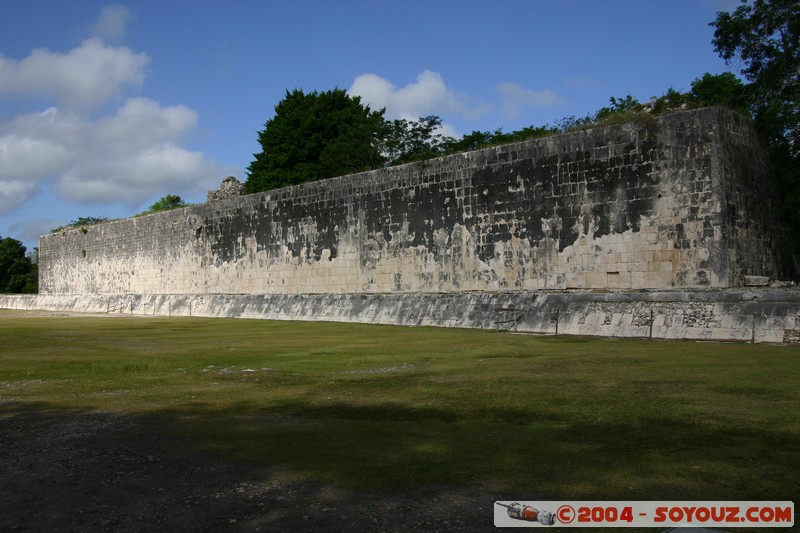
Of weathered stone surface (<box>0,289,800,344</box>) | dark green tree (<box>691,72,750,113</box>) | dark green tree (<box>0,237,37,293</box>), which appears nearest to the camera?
weathered stone surface (<box>0,289,800,344</box>)

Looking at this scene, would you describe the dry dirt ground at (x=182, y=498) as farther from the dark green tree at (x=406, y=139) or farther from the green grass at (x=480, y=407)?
the dark green tree at (x=406, y=139)

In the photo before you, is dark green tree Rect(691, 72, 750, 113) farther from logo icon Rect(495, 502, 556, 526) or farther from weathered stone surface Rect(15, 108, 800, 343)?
logo icon Rect(495, 502, 556, 526)

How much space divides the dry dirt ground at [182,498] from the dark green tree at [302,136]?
2877 cm

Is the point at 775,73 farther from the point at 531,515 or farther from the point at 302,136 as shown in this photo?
the point at 302,136

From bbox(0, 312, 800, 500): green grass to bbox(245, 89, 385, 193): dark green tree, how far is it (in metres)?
24.8

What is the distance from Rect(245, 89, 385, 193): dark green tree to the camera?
35125 millimetres

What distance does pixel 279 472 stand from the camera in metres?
3.38

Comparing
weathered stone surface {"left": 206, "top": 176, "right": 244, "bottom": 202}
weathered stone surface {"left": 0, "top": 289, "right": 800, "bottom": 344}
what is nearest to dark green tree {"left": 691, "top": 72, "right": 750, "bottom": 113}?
weathered stone surface {"left": 0, "top": 289, "right": 800, "bottom": 344}

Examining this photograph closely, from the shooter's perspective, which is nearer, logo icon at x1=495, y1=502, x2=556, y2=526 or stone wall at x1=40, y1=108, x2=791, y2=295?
logo icon at x1=495, y1=502, x2=556, y2=526

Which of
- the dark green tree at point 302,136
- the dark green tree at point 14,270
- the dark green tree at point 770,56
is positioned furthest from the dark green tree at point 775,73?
the dark green tree at point 14,270

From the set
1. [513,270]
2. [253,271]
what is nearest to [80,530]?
[513,270]

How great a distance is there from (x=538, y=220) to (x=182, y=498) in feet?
37.8

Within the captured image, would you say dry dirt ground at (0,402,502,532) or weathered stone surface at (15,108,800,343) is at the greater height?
weathered stone surface at (15,108,800,343)

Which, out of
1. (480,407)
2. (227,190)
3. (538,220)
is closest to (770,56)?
(538,220)
